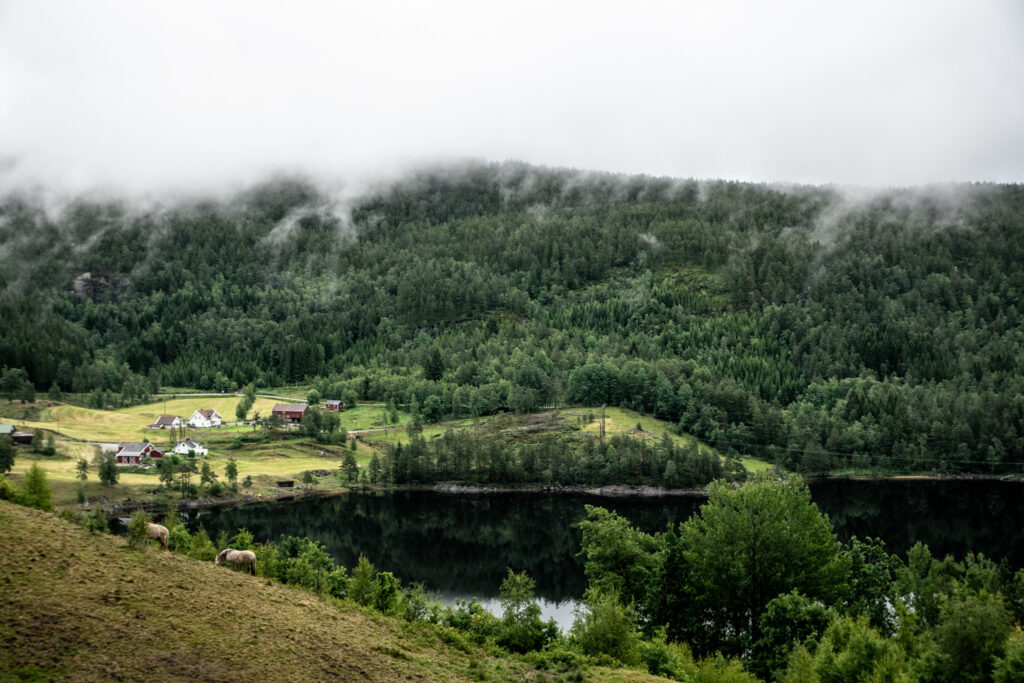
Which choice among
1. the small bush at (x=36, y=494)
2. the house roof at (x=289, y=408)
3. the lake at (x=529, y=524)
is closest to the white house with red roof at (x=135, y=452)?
the lake at (x=529, y=524)

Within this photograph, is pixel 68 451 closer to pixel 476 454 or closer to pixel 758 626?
pixel 476 454

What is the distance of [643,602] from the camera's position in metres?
45.4

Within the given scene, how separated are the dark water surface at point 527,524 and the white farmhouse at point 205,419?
5628 centimetres

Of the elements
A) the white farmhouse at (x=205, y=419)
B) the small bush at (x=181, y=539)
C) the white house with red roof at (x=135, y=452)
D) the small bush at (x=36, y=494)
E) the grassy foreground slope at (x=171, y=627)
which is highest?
the grassy foreground slope at (x=171, y=627)

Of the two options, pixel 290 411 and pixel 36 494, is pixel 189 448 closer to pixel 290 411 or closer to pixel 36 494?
pixel 290 411

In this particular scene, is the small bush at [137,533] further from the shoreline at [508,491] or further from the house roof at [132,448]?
the house roof at [132,448]

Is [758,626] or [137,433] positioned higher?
[758,626]

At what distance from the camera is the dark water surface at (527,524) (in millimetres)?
82875

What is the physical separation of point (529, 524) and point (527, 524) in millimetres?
281

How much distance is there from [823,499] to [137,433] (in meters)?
125

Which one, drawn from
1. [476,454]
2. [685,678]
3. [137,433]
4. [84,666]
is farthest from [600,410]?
[84,666]

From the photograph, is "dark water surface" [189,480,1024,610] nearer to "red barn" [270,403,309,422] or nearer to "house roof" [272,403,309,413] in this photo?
"red barn" [270,403,309,422]

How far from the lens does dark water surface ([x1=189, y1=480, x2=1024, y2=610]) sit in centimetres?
8288

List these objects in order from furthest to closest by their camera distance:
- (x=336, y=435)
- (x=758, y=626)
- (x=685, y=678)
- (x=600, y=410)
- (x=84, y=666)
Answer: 1. (x=600, y=410)
2. (x=336, y=435)
3. (x=758, y=626)
4. (x=685, y=678)
5. (x=84, y=666)
